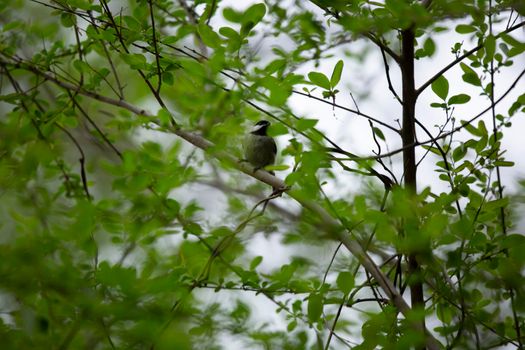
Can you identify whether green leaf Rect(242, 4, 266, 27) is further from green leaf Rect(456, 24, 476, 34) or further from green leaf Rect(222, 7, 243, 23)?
green leaf Rect(456, 24, 476, 34)

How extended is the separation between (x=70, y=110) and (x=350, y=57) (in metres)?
2.03

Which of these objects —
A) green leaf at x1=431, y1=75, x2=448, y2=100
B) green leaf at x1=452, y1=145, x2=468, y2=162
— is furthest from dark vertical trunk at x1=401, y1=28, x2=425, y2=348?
green leaf at x1=452, y1=145, x2=468, y2=162

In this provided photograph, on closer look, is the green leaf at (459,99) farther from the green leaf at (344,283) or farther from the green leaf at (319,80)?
the green leaf at (344,283)

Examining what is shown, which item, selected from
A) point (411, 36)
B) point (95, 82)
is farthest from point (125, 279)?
point (95, 82)

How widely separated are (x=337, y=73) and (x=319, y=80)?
81 millimetres

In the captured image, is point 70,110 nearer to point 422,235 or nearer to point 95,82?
point 95,82

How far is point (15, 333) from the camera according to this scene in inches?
71.1

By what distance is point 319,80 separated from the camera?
2.51 meters

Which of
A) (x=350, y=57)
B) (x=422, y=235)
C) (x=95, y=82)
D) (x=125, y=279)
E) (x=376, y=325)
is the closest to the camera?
(x=125, y=279)

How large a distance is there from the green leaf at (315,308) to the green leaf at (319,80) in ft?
2.88

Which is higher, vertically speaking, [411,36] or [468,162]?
[411,36]

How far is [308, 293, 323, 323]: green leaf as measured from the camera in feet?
7.28

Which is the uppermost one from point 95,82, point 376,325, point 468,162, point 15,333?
point 95,82

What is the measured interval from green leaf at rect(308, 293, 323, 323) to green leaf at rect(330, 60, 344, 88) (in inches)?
35.3
